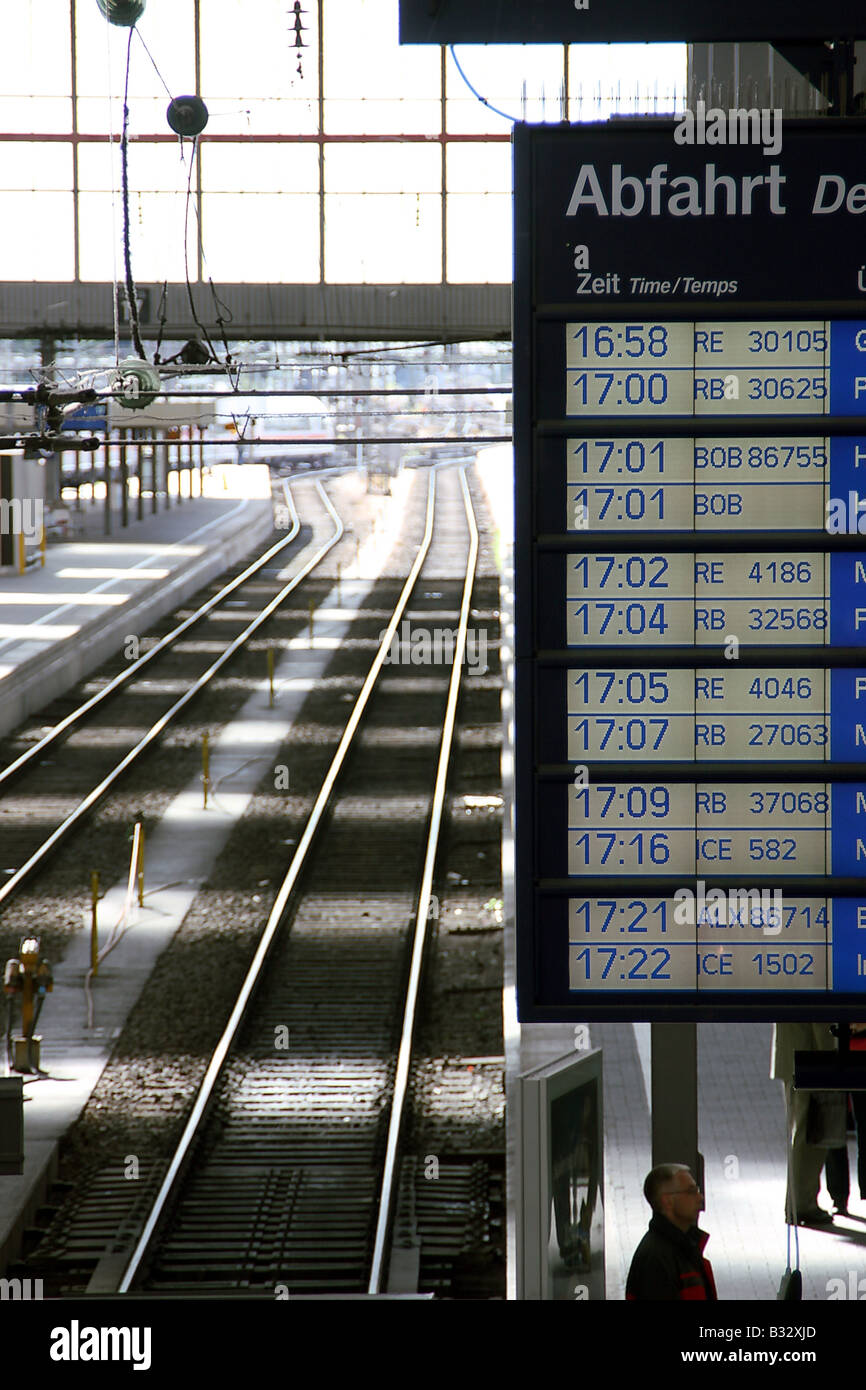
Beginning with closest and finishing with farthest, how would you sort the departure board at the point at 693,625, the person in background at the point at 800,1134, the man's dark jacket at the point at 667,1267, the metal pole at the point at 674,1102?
the departure board at the point at 693,625
the man's dark jacket at the point at 667,1267
the metal pole at the point at 674,1102
the person in background at the point at 800,1134

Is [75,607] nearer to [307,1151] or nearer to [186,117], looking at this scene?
[186,117]

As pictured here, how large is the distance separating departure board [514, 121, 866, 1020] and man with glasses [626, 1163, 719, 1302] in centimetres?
70

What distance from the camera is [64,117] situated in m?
28.4

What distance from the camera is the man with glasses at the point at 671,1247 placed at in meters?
6.31

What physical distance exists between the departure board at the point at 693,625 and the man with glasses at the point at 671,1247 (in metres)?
0.70

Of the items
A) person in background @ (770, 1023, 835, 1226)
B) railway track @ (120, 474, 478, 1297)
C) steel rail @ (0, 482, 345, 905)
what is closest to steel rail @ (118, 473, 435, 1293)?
railway track @ (120, 474, 478, 1297)

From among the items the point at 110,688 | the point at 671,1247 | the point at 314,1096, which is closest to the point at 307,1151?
the point at 314,1096

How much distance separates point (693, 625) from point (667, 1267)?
2.16m

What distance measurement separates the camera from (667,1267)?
20.8 ft

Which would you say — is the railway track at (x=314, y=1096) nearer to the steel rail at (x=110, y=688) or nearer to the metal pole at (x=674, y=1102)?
the metal pole at (x=674, y=1102)

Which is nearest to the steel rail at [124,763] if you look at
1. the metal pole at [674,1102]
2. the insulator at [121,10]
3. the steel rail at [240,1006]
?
the steel rail at [240,1006]

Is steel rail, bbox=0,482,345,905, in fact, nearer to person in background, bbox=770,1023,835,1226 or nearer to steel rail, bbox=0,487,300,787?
steel rail, bbox=0,487,300,787

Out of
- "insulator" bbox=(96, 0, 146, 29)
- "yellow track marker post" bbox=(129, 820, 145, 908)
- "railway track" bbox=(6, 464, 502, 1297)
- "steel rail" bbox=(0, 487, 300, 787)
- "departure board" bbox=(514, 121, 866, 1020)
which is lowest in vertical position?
"railway track" bbox=(6, 464, 502, 1297)

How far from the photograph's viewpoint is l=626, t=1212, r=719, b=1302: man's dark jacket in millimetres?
6301
